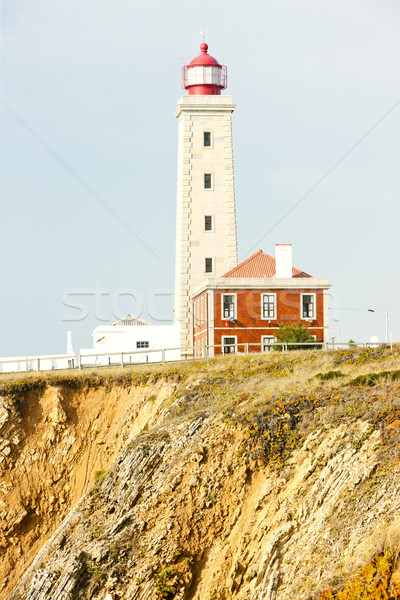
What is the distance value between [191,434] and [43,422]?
41.7ft

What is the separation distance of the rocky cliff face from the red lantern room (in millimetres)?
31904

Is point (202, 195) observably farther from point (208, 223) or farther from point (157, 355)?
point (157, 355)

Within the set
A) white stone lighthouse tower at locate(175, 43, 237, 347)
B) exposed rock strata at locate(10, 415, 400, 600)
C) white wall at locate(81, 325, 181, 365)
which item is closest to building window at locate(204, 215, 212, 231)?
white stone lighthouse tower at locate(175, 43, 237, 347)

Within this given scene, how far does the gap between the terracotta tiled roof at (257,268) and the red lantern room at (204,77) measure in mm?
11092

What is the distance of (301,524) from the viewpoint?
18984mm

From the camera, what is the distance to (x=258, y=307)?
162 feet

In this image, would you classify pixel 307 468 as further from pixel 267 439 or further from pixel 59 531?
pixel 59 531

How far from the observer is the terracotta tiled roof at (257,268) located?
50875mm

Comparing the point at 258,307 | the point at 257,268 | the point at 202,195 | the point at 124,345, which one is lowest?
the point at 124,345

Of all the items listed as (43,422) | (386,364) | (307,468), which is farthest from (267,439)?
(43,422)

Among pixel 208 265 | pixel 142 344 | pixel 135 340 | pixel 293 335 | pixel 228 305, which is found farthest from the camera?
pixel 135 340

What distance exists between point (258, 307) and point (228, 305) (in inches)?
66.6

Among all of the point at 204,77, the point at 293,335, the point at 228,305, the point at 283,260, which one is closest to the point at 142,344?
the point at 228,305

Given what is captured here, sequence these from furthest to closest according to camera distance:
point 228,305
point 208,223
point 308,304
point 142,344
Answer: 1. point 142,344
2. point 208,223
3. point 308,304
4. point 228,305
